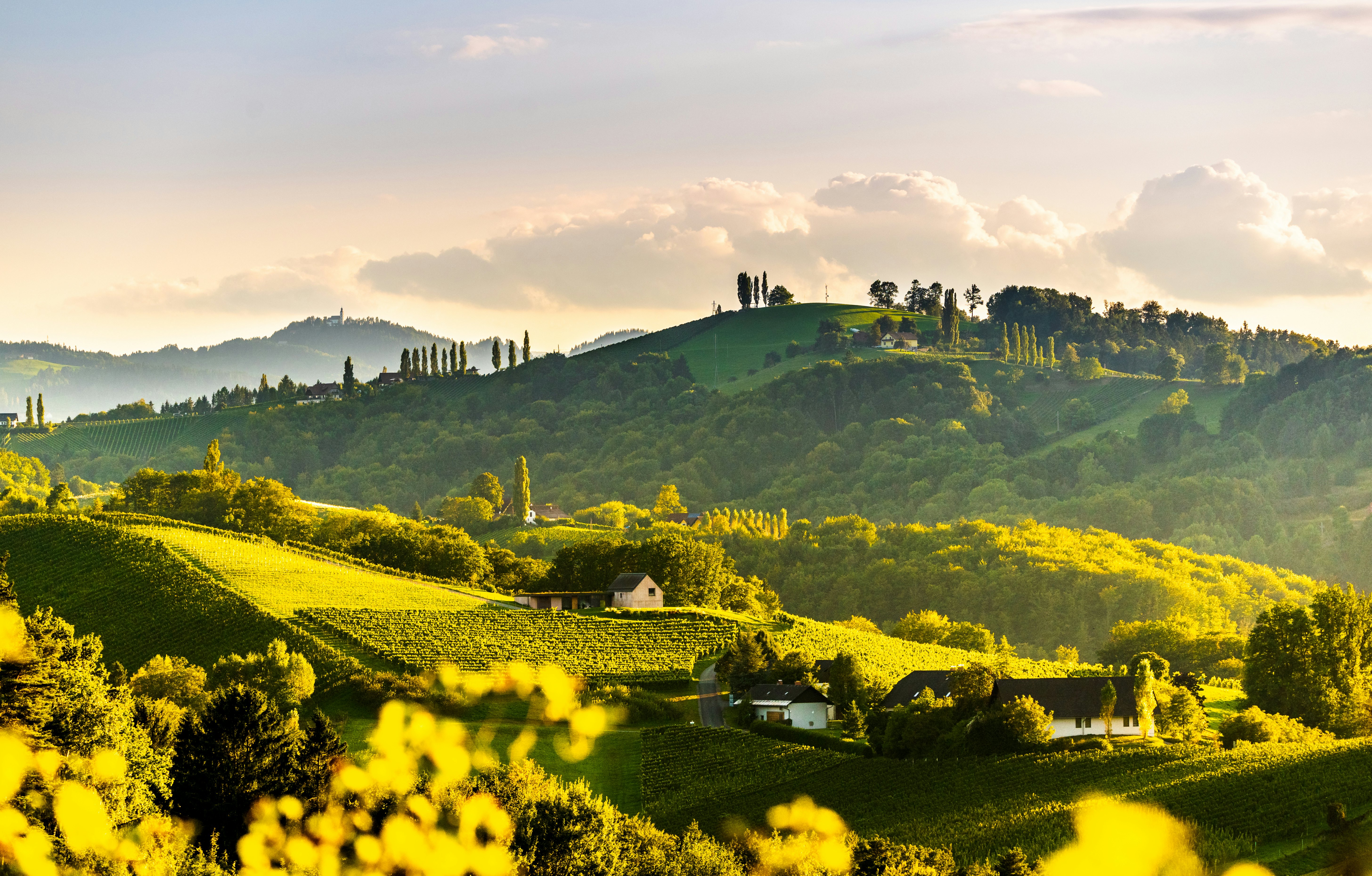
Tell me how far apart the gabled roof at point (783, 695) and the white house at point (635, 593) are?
1948 centimetres

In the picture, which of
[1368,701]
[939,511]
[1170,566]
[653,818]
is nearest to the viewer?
[653,818]

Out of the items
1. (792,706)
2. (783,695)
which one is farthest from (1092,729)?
(783,695)

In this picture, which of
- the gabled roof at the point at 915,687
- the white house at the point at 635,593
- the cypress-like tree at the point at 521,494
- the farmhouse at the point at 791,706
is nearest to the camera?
the farmhouse at the point at 791,706

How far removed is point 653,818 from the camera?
41.0 m

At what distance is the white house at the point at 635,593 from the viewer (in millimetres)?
Result: 74938

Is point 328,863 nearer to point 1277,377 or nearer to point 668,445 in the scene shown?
point 668,445

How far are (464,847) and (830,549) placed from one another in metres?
108

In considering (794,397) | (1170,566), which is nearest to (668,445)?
(794,397)

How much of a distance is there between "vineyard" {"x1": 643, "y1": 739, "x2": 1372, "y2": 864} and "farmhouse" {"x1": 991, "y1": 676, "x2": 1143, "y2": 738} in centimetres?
284

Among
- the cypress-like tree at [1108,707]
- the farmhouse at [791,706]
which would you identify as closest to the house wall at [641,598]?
the farmhouse at [791,706]

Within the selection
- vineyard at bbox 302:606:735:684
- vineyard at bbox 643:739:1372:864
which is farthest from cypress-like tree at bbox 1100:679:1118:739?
vineyard at bbox 302:606:735:684

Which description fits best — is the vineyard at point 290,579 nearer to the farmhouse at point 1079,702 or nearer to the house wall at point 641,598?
the house wall at point 641,598

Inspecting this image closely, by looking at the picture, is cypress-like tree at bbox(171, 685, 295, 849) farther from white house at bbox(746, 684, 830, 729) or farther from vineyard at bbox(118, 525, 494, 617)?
vineyard at bbox(118, 525, 494, 617)

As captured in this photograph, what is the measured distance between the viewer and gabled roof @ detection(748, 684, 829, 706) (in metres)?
54.3
